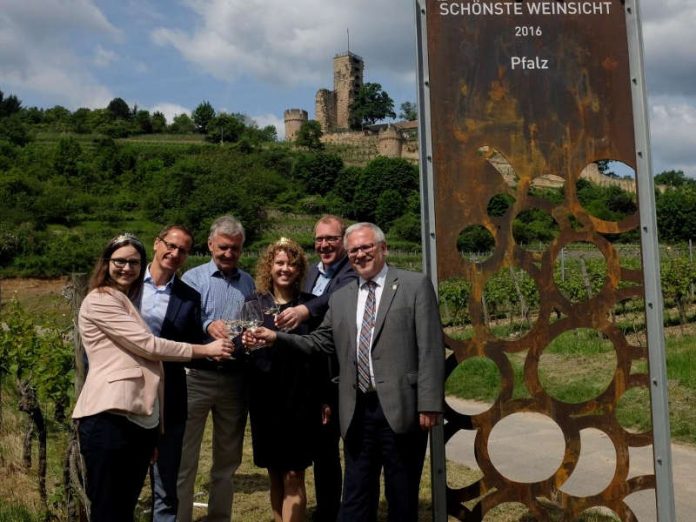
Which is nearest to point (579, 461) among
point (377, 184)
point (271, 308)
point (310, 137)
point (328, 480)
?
point (328, 480)

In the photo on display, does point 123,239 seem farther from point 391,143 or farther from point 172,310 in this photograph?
point 391,143

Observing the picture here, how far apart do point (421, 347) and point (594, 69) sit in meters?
1.67

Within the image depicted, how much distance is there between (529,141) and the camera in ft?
11.2

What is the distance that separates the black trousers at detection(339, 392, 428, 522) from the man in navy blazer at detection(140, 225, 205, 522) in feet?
2.79

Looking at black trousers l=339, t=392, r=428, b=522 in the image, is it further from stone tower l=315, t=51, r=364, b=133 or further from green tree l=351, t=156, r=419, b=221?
stone tower l=315, t=51, r=364, b=133

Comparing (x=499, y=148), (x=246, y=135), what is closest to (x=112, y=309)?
(x=499, y=148)

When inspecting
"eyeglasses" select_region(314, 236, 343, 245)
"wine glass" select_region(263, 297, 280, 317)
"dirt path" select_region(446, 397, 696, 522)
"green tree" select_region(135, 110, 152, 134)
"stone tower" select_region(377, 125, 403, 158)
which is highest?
"green tree" select_region(135, 110, 152, 134)

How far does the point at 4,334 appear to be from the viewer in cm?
608

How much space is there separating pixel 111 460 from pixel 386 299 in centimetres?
127

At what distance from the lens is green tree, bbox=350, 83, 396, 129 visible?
87.9 meters

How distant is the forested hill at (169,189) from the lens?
1580 inches

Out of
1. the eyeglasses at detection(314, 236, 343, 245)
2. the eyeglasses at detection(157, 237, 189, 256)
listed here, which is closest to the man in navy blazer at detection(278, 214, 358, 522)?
the eyeglasses at detection(314, 236, 343, 245)

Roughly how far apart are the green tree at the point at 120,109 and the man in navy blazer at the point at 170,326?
90.3m

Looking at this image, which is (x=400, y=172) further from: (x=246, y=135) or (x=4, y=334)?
(x=4, y=334)
